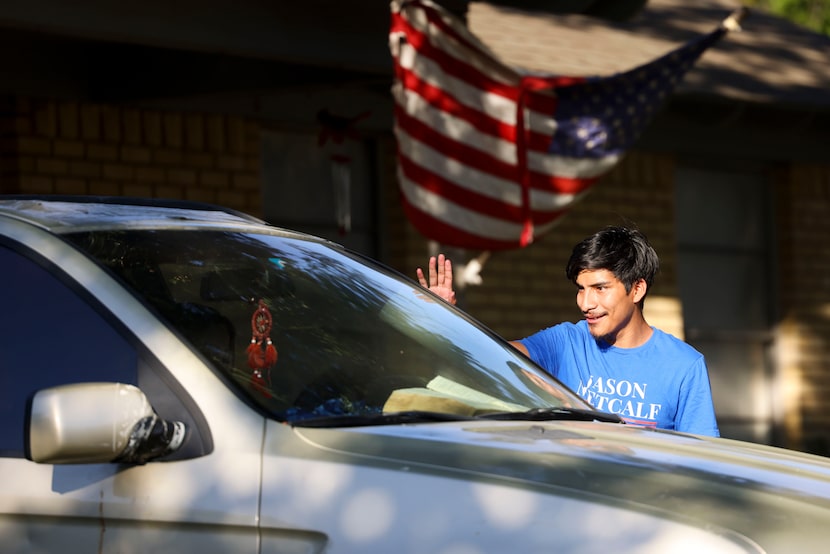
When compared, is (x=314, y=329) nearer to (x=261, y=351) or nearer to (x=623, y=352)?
(x=261, y=351)

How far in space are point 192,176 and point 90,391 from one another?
7217 millimetres

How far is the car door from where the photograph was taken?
3.48 m

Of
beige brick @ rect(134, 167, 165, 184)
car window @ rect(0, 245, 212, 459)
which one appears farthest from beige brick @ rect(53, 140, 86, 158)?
car window @ rect(0, 245, 212, 459)

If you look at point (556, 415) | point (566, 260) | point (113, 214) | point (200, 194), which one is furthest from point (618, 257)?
point (566, 260)

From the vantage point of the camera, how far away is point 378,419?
3736 millimetres

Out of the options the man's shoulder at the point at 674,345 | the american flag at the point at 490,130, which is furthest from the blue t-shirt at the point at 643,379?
the american flag at the point at 490,130

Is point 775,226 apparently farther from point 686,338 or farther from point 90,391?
point 90,391

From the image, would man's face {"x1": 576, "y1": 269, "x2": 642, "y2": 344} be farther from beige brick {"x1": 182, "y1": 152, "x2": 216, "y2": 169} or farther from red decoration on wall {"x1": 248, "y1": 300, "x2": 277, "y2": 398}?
beige brick {"x1": 182, "y1": 152, "x2": 216, "y2": 169}

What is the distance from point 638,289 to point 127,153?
528 centimetres

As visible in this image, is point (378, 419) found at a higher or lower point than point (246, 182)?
lower

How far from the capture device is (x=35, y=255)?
402 centimetres

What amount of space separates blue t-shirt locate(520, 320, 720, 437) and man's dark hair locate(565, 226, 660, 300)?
226 mm

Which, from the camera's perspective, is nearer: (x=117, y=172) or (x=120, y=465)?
(x=120, y=465)

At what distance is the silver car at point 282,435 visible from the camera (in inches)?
128
